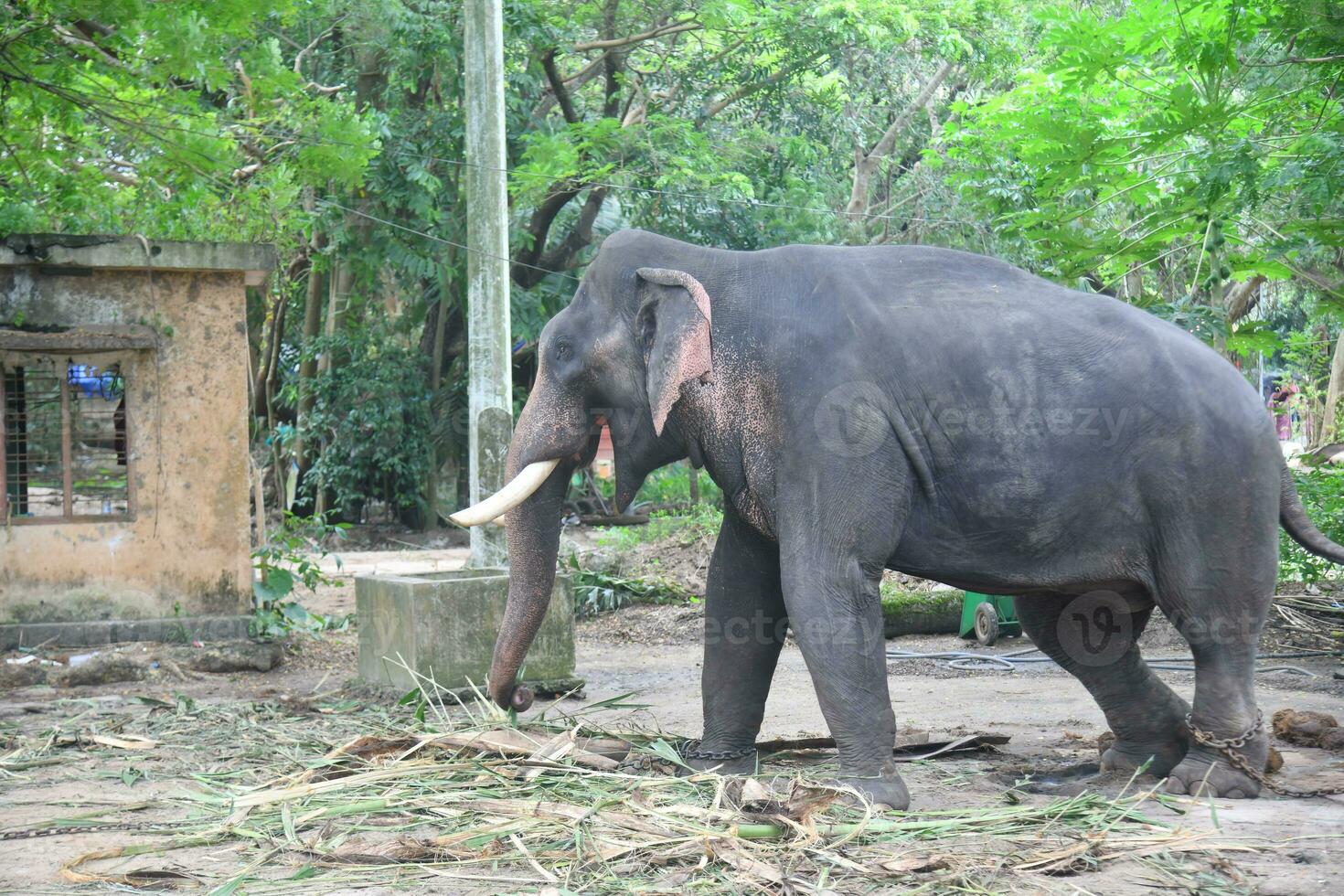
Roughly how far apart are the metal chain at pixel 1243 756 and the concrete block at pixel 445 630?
394 centimetres

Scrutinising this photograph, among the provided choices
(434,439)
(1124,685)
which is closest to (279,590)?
(1124,685)

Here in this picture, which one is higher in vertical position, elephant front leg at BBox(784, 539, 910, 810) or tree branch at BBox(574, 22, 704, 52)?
tree branch at BBox(574, 22, 704, 52)

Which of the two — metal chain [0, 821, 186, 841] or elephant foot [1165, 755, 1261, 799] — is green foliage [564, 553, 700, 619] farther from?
metal chain [0, 821, 186, 841]

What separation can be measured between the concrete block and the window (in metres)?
2.93

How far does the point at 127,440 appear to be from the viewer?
981 centimetres

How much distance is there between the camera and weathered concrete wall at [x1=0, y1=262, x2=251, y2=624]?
9.73 m

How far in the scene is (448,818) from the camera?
465cm

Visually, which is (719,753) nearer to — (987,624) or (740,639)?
(740,639)

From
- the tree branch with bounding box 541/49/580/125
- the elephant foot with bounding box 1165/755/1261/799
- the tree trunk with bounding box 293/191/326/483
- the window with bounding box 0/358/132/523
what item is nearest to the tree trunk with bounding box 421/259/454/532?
the tree trunk with bounding box 293/191/326/483

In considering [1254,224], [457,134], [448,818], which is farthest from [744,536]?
[457,134]

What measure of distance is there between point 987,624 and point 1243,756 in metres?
5.10

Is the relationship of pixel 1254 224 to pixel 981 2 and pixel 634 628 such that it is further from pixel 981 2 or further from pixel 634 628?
pixel 981 2

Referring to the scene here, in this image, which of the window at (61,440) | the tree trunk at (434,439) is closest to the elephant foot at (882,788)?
the window at (61,440)

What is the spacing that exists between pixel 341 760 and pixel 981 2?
16.3m
